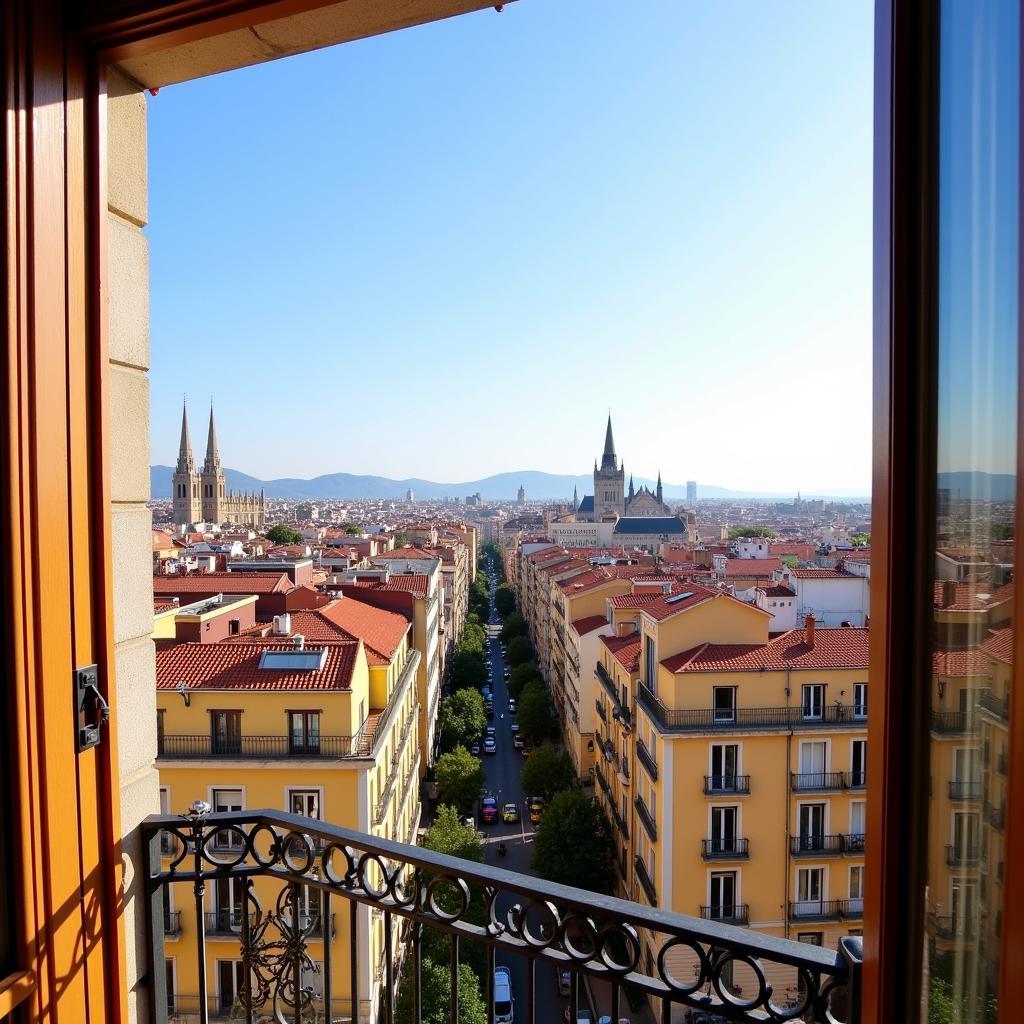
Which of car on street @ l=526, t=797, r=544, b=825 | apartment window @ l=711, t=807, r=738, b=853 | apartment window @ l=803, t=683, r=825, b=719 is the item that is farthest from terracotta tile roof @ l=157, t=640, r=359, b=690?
car on street @ l=526, t=797, r=544, b=825

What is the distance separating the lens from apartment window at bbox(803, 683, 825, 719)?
10961mm

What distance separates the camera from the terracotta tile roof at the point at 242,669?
9.73 m

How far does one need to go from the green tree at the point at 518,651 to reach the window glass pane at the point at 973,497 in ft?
104

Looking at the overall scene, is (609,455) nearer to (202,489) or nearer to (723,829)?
(202,489)

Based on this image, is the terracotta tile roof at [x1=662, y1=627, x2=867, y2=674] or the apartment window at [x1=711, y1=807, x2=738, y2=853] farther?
the terracotta tile roof at [x1=662, y1=627, x2=867, y2=674]

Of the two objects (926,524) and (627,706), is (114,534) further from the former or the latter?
(627,706)

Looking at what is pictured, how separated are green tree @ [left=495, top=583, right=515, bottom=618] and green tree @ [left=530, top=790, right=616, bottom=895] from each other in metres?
32.0

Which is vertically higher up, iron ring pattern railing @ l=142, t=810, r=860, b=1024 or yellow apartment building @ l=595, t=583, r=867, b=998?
iron ring pattern railing @ l=142, t=810, r=860, b=1024

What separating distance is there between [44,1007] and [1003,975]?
5.59 ft

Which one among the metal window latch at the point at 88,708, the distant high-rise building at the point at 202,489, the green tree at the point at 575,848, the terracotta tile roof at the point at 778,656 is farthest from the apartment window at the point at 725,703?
the distant high-rise building at the point at 202,489

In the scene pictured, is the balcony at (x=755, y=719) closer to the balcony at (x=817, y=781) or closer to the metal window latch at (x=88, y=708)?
the balcony at (x=817, y=781)

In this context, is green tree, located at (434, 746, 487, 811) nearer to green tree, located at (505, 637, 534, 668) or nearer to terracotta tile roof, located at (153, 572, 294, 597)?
terracotta tile roof, located at (153, 572, 294, 597)

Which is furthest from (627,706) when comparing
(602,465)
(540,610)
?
(602,465)

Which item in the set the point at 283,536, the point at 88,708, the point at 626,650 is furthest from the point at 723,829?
the point at 283,536
